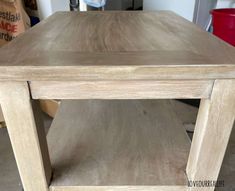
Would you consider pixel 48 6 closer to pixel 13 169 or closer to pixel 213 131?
pixel 13 169

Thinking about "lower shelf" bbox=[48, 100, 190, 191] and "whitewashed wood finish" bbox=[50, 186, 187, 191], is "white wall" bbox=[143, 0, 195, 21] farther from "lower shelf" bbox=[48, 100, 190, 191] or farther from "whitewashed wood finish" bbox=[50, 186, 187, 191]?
"whitewashed wood finish" bbox=[50, 186, 187, 191]

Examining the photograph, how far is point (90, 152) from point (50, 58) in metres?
0.31

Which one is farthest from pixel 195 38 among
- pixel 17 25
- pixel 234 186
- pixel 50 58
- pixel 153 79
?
pixel 17 25

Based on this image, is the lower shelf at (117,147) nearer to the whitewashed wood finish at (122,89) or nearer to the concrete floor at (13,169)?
the whitewashed wood finish at (122,89)

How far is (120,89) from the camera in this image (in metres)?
0.40

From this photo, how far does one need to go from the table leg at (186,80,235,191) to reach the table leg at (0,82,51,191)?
1.01 feet

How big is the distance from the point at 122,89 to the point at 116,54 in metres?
0.07

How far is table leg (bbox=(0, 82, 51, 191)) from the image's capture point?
1.29 feet

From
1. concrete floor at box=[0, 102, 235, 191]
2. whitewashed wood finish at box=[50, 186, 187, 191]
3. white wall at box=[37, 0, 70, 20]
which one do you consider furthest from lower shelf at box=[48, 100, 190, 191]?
white wall at box=[37, 0, 70, 20]

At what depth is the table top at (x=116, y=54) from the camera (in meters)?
0.37

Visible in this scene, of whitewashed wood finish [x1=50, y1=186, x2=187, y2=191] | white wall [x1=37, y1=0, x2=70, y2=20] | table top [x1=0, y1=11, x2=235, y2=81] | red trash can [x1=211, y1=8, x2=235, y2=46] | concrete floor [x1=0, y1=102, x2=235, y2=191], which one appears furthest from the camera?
red trash can [x1=211, y1=8, x2=235, y2=46]

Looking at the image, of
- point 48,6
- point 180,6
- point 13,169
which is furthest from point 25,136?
point 180,6

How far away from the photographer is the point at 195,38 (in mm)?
542

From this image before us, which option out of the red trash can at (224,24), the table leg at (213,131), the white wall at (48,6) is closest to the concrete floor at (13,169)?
the table leg at (213,131)
